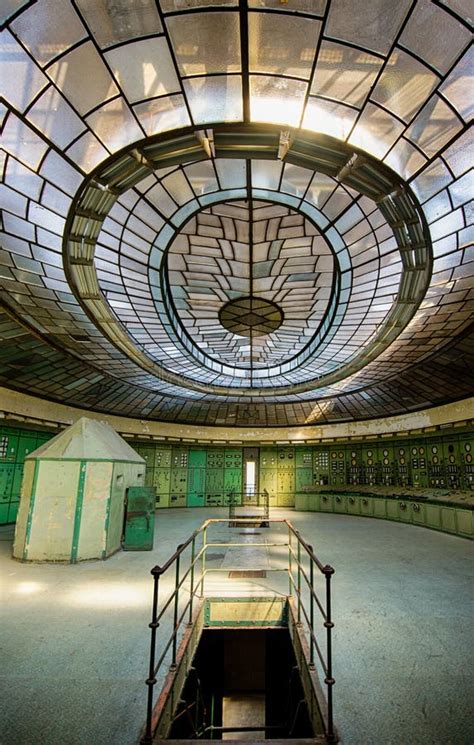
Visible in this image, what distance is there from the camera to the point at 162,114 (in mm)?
4680

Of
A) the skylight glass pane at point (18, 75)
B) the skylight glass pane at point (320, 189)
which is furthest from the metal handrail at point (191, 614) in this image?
the skylight glass pane at point (320, 189)

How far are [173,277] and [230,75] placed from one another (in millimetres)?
5262

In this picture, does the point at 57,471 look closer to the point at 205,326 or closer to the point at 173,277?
the point at 173,277

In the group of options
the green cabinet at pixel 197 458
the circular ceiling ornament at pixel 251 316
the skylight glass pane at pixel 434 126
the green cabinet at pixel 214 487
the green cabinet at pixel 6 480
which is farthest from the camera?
the green cabinet at pixel 197 458

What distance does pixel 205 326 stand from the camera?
39.4ft

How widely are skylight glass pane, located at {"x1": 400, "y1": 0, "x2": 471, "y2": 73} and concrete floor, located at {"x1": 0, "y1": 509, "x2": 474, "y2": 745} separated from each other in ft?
19.9

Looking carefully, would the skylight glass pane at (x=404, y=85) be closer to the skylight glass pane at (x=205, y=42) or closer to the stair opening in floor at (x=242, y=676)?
the skylight glass pane at (x=205, y=42)

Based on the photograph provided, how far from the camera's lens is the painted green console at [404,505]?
12.0m

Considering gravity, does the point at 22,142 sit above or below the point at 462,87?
below

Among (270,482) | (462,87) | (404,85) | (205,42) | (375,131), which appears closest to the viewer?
(205,42)

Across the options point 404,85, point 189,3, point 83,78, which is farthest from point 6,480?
point 404,85

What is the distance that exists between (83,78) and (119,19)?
80 centimetres

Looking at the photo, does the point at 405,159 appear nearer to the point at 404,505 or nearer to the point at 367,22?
the point at 367,22

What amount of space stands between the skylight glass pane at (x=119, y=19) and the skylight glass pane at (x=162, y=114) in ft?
2.49
